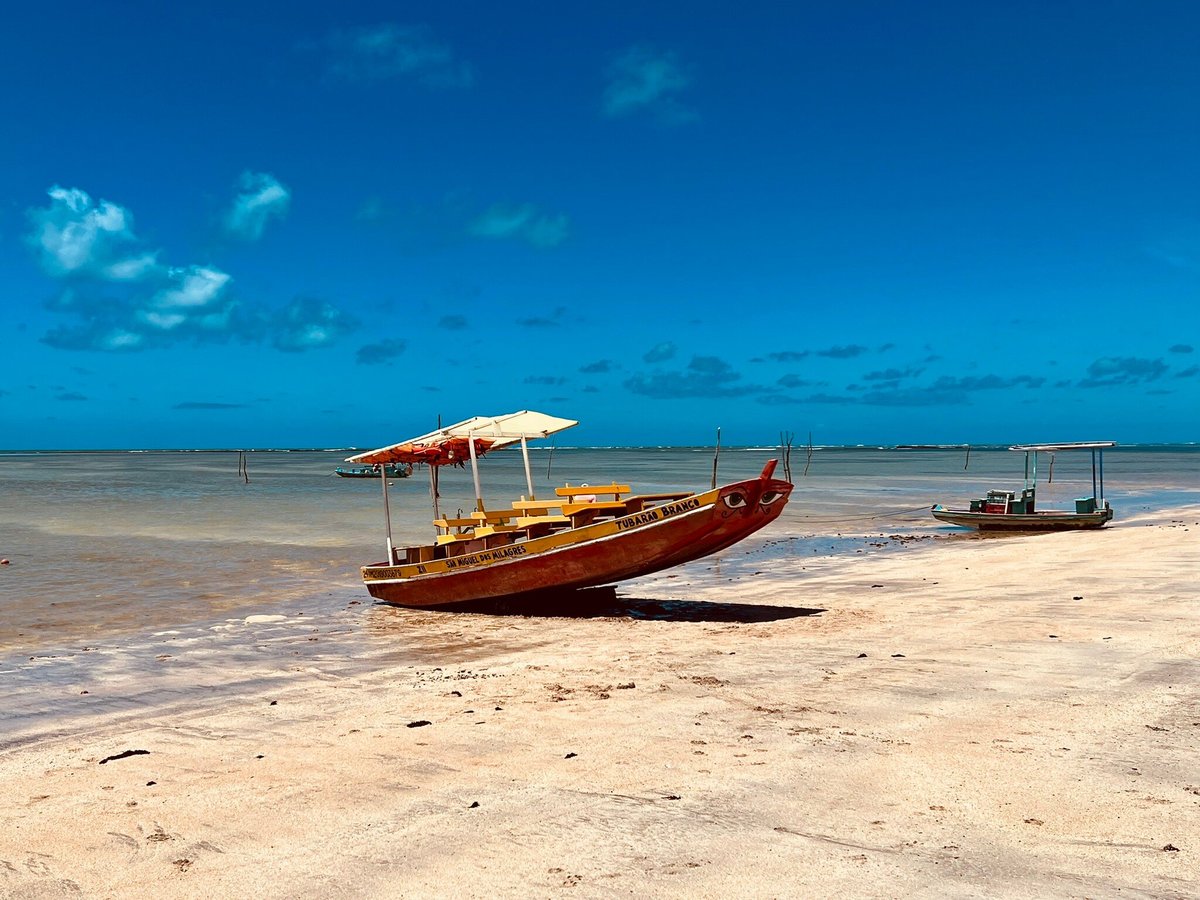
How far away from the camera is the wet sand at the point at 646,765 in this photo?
188 inches

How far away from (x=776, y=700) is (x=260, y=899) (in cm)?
483

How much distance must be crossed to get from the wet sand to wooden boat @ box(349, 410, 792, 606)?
1564 mm

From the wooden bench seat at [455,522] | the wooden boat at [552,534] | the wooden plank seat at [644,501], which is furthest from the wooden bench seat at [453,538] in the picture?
the wooden plank seat at [644,501]

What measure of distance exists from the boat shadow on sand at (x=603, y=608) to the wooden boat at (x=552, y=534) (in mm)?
300

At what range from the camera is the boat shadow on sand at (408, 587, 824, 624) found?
1401 cm

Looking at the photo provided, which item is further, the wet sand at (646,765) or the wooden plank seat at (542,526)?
the wooden plank seat at (542,526)

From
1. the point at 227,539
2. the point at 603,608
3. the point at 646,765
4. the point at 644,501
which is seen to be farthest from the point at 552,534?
the point at 227,539

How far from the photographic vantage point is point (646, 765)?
6.41 meters

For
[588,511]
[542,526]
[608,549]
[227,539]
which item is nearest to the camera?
[608,549]

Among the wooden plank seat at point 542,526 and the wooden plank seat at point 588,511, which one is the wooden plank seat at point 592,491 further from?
the wooden plank seat at point 542,526

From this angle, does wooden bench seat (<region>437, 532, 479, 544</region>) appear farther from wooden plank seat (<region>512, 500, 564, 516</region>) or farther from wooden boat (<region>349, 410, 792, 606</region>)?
wooden plank seat (<region>512, 500, 564, 516</region>)

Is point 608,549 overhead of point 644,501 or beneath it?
beneath

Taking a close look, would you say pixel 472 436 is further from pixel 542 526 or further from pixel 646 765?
pixel 646 765

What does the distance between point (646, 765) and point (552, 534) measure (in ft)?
25.2
